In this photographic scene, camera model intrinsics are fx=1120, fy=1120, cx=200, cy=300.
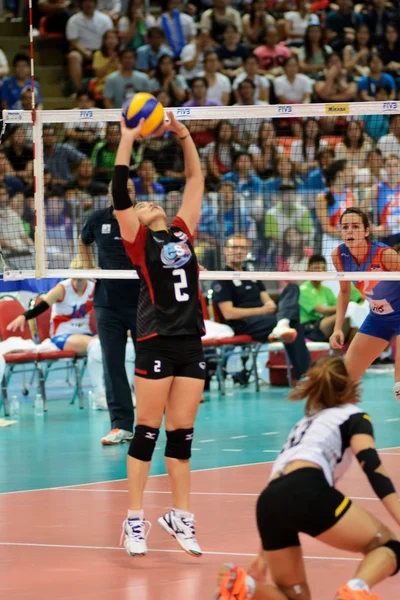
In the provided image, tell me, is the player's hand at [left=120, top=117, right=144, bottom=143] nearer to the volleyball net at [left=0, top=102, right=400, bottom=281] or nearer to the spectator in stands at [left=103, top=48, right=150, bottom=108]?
the volleyball net at [left=0, top=102, right=400, bottom=281]

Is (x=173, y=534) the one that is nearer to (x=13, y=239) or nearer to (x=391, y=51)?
(x=13, y=239)

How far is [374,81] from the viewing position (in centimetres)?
2088

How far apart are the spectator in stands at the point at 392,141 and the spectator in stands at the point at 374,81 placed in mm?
2730

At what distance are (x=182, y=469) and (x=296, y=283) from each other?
8.30 meters

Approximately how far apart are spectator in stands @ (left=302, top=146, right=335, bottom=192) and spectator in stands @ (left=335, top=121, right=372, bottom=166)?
125mm

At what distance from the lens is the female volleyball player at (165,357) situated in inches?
257

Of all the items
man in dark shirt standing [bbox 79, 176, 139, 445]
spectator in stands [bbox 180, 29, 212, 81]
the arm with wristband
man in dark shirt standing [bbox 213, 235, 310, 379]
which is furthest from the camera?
spectator in stands [bbox 180, 29, 212, 81]

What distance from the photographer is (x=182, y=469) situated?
21.7 feet

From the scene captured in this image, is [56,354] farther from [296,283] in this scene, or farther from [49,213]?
[296,283]

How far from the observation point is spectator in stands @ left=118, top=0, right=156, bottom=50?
20.4 meters

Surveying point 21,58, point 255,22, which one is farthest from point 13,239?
point 255,22

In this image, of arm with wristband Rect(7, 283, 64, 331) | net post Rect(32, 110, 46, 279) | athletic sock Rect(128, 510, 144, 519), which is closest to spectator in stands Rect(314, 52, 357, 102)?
arm with wristband Rect(7, 283, 64, 331)

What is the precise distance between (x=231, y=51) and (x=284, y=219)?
7445mm

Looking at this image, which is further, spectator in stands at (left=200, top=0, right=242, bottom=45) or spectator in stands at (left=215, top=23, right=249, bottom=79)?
spectator in stands at (left=200, top=0, right=242, bottom=45)
